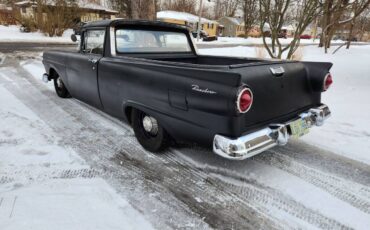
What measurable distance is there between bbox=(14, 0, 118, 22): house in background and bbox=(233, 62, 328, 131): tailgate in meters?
30.3

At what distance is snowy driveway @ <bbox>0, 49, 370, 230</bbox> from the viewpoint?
2.39 m

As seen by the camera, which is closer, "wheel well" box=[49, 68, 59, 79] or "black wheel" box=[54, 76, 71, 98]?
"black wheel" box=[54, 76, 71, 98]

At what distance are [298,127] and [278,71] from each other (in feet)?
2.05

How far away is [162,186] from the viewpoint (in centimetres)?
287

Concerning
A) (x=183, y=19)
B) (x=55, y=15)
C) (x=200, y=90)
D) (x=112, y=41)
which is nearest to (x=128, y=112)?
(x=112, y=41)

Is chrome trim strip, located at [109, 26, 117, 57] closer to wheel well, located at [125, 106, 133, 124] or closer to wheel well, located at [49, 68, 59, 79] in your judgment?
wheel well, located at [125, 106, 133, 124]

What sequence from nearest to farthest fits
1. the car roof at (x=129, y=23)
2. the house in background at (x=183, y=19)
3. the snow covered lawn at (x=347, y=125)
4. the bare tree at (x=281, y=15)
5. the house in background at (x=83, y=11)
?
the snow covered lawn at (x=347, y=125) < the car roof at (x=129, y=23) < the bare tree at (x=281, y=15) < the house in background at (x=83, y=11) < the house in background at (x=183, y=19)

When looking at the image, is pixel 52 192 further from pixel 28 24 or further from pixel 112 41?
pixel 28 24

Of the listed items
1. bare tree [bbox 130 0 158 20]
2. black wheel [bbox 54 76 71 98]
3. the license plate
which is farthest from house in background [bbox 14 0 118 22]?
the license plate

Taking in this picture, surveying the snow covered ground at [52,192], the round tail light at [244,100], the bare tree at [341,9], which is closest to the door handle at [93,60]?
the snow covered ground at [52,192]

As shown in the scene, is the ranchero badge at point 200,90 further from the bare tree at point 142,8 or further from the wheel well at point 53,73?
the bare tree at point 142,8

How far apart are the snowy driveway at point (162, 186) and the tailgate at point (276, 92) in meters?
0.63

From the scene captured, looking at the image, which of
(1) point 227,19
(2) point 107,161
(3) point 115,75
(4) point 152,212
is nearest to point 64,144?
(2) point 107,161

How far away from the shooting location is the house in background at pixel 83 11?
29584 millimetres
